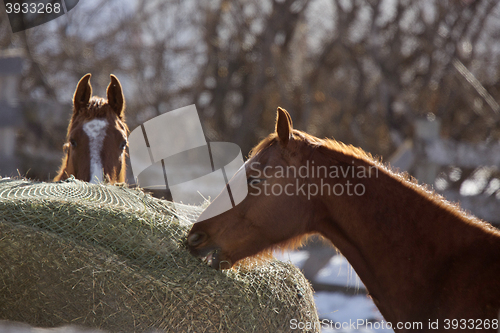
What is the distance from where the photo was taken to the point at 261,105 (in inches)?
305

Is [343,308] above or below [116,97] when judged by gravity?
below

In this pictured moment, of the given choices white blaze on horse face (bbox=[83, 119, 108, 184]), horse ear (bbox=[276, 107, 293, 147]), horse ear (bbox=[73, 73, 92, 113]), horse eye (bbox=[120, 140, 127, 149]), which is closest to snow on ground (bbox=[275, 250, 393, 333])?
horse eye (bbox=[120, 140, 127, 149])

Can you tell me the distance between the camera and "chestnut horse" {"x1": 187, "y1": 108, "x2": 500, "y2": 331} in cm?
191

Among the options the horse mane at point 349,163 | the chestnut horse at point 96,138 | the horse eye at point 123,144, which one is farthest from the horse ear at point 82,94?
the horse mane at point 349,163

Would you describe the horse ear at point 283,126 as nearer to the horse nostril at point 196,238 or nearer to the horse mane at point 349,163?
the horse mane at point 349,163

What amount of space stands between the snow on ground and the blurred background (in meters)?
2.32

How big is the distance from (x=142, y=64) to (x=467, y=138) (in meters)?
6.00

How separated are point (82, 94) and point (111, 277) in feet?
7.59

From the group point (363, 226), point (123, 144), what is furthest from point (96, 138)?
point (363, 226)

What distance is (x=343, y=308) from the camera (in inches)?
193

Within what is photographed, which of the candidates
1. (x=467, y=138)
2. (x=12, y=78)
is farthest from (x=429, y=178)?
(x=12, y=78)

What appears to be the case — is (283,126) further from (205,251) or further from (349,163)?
(205,251)

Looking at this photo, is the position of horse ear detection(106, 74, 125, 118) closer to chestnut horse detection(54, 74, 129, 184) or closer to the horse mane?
chestnut horse detection(54, 74, 129, 184)

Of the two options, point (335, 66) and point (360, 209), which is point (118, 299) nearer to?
point (360, 209)
